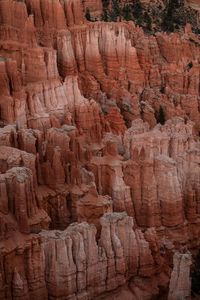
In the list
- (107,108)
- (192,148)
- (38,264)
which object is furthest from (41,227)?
(107,108)

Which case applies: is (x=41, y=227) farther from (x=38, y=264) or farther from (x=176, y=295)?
(x=176, y=295)

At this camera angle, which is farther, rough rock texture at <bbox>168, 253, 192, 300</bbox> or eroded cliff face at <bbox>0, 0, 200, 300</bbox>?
rough rock texture at <bbox>168, 253, 192, 300</bbox>

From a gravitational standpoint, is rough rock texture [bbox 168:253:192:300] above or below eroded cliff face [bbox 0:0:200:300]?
below

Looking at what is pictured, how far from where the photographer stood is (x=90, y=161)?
19828 millimetres

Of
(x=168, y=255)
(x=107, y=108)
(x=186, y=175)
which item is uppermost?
(x=107, y=108)

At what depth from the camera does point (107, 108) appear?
24.5 m

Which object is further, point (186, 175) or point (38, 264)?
point (186, 175)

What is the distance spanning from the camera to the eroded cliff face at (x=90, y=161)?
15430 mm

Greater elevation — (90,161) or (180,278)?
(90,161)

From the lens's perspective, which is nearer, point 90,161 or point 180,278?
point 180,278

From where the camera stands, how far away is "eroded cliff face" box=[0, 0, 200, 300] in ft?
50.6

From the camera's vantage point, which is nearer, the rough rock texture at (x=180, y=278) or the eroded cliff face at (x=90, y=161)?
the eroded cliff face at (x=90, y=161)

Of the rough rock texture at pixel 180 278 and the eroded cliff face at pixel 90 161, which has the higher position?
the eroded cliff face at pixel 90 161

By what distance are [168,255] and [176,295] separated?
2.58 metres
